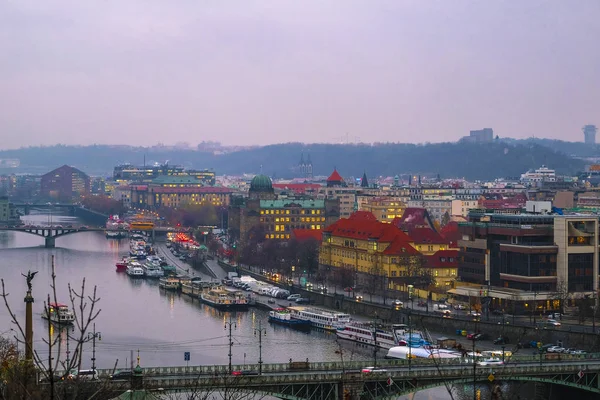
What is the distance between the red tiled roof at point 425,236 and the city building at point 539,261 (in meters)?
7.53

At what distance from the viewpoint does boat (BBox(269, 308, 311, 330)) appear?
94.6ft

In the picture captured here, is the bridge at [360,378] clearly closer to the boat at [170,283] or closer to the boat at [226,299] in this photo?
the boat at [226,299]

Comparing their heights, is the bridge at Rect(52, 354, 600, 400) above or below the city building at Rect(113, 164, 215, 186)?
below

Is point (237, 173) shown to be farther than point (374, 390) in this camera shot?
Yes

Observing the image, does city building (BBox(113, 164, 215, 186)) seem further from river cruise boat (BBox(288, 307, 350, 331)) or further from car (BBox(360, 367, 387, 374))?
car (BBox(360, 367, 387, 374))

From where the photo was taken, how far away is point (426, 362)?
1894 centimetres

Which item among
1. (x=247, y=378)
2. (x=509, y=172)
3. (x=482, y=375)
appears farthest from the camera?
(x=509, y=172)

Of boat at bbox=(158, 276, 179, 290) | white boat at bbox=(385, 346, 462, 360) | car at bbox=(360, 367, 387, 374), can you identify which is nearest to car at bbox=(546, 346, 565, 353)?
white boat at bbox=(385, 346, 462, 360)

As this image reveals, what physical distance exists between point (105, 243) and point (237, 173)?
128743 mm

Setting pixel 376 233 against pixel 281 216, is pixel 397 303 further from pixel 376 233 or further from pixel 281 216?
pixel 281 216

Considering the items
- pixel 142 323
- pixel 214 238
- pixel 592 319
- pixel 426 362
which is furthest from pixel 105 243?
pixel 426 362

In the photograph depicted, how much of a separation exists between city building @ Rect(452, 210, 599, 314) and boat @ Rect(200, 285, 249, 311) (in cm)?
700

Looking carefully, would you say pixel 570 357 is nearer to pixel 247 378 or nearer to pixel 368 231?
pixel 247 378

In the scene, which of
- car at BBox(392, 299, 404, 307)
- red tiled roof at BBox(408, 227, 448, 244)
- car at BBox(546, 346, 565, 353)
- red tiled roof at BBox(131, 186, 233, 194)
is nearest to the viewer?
car at BBox(546, 346, 565, 353)
